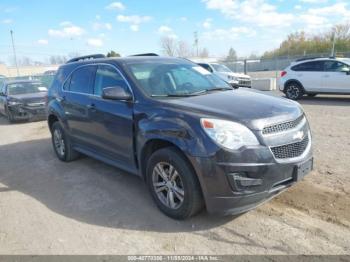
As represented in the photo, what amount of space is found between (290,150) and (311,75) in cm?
1087

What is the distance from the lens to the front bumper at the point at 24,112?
1220 cm

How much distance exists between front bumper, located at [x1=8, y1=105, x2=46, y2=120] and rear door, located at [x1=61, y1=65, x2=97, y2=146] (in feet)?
22.9

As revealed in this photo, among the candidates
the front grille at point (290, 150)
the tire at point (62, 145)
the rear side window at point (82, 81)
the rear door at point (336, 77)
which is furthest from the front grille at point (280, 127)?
the rear door at point (336, 77)

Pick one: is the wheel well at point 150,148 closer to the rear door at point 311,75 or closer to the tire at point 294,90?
the rear door at point 311,75

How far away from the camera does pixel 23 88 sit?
13523mm

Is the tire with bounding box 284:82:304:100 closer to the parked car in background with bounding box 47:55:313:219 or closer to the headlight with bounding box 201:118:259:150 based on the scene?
the parked car in background with bounding box 47:55:313:219

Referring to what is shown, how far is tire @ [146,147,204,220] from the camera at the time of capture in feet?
11.5

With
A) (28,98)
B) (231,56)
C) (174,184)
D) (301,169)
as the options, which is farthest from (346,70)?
(231,56)

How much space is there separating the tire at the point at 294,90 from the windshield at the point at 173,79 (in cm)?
964

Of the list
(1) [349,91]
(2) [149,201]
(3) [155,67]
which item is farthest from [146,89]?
(1) [349,91]

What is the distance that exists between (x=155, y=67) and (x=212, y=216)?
225 centimetres

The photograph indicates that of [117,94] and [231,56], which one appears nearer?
[117,94]

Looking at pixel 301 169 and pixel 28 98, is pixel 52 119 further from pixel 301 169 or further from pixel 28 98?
pixel 28 98

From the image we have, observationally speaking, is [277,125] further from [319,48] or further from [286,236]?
[319,48]
